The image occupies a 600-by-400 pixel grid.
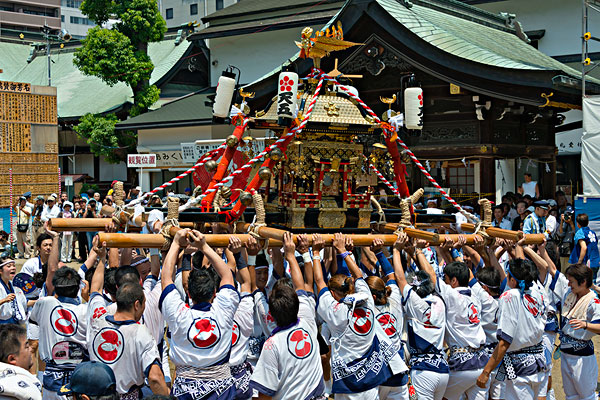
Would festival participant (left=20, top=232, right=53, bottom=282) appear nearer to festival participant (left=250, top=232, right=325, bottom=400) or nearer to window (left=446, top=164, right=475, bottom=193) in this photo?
festival participant (left=250, top=232, right=325, bottom=400)

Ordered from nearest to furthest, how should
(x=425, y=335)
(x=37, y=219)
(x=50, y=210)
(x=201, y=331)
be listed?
(x=201, y=331), (x=425, y=335), (x=50, y=210), (x=37, y=219)

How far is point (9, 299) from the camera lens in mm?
6332

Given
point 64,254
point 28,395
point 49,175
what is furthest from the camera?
point 49,175

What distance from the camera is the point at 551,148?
46.5ft

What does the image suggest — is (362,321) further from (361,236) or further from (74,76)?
Answer: (74,76)

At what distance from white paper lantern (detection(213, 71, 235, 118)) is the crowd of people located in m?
1.50

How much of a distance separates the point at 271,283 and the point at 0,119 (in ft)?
61.9

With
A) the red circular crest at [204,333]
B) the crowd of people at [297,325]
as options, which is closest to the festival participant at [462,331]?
the crowd of people at [297,325]

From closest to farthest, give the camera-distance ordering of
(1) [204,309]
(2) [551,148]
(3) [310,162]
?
(1) [204,309]
(3) [310,162]
(2) [551,148]

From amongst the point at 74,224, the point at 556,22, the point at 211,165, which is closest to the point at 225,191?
the point at 211,165

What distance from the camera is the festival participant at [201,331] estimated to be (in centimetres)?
414

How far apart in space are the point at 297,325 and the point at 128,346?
3.69ft

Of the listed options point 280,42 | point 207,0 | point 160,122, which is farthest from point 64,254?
point 207,0

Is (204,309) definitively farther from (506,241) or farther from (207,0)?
(207,0)
